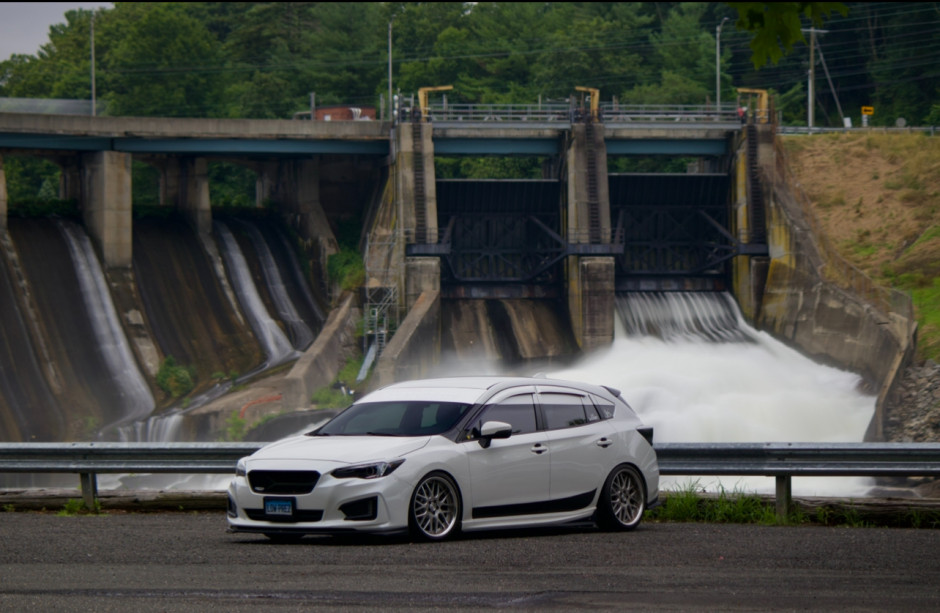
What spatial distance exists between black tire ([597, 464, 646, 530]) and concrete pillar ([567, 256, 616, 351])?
120 ft

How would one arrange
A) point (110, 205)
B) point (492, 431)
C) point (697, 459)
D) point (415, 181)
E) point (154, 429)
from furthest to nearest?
point (415, 181), point (110, 205), point (154, 429), point (697, 459), point (492, 431)

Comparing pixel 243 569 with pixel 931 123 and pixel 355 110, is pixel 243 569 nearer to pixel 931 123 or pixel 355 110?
pixel 355 110

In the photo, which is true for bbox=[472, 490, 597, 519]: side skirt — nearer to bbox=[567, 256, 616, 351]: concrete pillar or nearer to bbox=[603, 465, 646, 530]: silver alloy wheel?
bbox=[603, 465, 646, 530]: silver alloy wheel

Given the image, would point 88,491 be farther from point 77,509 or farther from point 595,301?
point 595,301

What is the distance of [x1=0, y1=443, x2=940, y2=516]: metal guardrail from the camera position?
14320 millimetres

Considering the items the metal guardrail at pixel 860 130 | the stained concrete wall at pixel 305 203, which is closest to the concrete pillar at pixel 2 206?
the stained concrete wall at pixel 305 203

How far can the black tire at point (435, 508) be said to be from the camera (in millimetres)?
11969

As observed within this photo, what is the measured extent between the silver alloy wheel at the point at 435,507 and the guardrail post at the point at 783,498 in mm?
4407

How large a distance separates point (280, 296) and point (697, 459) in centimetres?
4024

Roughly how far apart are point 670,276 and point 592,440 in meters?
41.1

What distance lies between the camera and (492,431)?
12531mm

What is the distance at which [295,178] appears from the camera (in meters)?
57.0

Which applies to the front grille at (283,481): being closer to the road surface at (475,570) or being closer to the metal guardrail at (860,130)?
the road surface at (475,570)

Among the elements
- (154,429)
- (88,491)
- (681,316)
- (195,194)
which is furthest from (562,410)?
(195,194)
